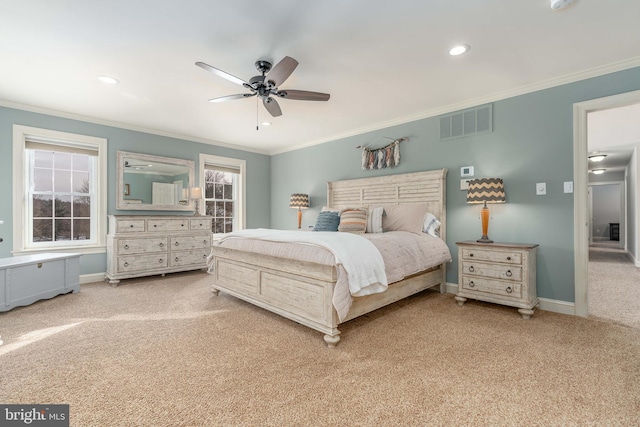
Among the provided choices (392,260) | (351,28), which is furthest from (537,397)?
(351,28)

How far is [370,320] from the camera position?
284 cm

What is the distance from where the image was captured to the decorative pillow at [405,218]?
12.4ft

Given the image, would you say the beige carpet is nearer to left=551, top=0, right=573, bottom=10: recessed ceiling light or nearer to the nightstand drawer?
the nightstand drawer

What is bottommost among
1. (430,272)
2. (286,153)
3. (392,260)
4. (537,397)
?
(537,397)

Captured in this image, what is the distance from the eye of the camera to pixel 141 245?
4.44 meters

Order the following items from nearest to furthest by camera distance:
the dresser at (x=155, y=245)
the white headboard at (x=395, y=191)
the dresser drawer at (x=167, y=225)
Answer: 1. the white headboard at (x=395, y=191)
2. the dresser at (x=155, y=245)
3. the dresser drawer at (x=167, y=225)

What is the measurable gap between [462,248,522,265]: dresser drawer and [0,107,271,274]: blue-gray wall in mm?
4306

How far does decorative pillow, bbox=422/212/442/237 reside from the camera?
3830 millimetres

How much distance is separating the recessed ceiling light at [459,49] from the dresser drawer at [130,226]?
454 cm

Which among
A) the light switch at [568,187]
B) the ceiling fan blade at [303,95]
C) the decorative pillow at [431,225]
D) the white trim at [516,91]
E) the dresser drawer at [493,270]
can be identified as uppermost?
the white trim at [516,91]

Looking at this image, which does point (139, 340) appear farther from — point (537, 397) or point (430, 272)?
point (430, 272)

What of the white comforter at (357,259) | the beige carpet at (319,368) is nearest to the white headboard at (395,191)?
the beige carpet at (319,368)

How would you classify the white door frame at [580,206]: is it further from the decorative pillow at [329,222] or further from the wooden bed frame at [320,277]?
the decorative pillow at [329,222]

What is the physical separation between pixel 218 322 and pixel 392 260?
1744mm
